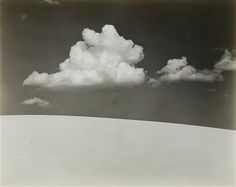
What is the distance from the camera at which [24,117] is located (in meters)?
1.97

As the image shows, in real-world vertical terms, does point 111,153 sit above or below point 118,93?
below

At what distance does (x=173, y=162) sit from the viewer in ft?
6.56

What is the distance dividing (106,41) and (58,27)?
0.28m

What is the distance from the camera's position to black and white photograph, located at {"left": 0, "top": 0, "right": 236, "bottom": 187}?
1980mm

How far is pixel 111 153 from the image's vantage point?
1987 millimetres

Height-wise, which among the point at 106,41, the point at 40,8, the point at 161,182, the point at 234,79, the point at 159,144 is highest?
the point at 40,8

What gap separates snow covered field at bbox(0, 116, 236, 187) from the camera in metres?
1.97

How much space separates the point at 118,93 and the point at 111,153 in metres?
0.33

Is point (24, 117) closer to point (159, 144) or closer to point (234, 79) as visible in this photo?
point (159, 144)

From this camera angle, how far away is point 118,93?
6.59 feet

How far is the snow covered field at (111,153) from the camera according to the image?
197cm

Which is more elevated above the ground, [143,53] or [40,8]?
[40,8]

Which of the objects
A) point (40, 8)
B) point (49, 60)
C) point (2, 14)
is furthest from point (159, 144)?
point (2, 14)

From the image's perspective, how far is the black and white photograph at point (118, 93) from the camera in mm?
1980
